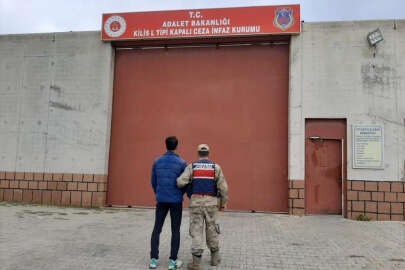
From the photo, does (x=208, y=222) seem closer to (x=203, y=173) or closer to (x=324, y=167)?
(x=203, y=173)

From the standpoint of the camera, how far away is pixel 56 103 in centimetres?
957

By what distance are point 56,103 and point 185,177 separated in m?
6.48

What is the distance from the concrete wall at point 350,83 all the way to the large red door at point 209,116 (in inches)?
18.8

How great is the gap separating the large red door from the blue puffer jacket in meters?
4.57

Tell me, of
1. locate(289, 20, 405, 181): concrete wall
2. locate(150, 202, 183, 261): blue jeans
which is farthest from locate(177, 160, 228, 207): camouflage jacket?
locate(289, 20, 405, 181): concrete wall

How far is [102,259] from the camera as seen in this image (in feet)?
15.5

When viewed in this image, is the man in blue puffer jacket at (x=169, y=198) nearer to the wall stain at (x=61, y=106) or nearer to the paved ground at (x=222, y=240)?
the paved ground at (x=222, y=240)

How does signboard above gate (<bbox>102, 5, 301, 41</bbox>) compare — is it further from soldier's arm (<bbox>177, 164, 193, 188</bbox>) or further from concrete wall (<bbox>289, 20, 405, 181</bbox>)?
soldier's arm (<bbox>177, 164, 193, 188</bbox>)

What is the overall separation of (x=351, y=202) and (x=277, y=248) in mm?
Result: 3503

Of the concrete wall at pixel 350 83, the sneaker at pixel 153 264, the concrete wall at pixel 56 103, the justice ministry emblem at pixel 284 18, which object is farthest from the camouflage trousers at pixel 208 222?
the justice ministry emblem at pixel 284 18

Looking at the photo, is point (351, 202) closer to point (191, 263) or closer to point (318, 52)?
point (318, 52)

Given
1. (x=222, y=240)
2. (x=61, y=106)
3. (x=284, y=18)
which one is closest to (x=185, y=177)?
(x=222, y=240)

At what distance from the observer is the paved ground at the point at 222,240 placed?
4672 millimetres

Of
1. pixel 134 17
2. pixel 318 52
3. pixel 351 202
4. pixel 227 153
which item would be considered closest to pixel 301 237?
pixel 351 202
